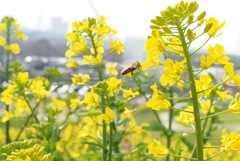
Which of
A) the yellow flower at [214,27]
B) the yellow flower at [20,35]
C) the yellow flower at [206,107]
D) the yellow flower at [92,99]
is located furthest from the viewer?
the yellow flower at [20,35]

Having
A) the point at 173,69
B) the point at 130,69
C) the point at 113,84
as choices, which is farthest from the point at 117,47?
the point at 173,69

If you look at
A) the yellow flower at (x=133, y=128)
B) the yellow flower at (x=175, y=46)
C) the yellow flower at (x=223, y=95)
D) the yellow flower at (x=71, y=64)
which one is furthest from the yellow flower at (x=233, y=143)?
the yellow flower at (x=71, y=64)

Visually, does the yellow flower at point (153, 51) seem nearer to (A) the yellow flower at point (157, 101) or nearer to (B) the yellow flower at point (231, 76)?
(A) the yellow flower at point (157, 101)

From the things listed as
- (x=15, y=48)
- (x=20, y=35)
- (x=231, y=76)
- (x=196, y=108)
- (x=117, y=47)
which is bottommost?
(x=196, y=108)

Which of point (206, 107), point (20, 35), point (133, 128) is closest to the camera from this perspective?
point (206, 107)

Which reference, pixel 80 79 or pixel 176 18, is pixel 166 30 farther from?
pixel 80 79

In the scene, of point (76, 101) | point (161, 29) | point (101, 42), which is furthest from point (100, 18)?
point (161, 29)

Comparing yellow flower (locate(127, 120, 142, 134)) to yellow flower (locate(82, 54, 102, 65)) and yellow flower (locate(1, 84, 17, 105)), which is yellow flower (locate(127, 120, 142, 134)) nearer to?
yellow flower (locate(82, 54, 102, 65))

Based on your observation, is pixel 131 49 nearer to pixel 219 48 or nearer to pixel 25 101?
pixel 25 101
